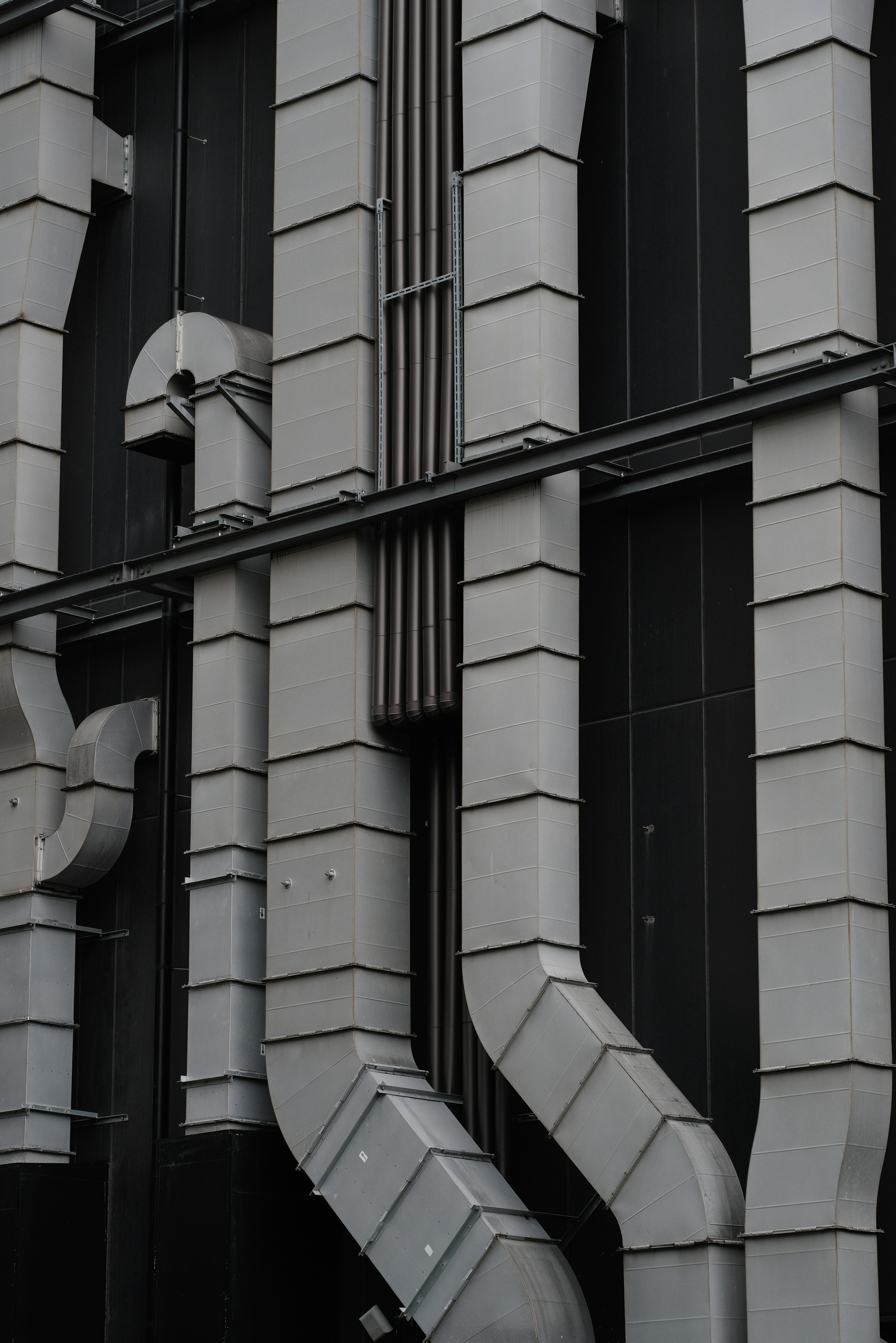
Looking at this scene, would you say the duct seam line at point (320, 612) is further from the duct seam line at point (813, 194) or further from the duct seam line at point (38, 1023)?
the duct seam line at point (813, 194)

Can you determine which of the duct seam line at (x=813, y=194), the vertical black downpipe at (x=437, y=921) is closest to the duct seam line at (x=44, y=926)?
the vertical black downpipe at (x=437, y=921)

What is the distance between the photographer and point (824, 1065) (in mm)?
26000

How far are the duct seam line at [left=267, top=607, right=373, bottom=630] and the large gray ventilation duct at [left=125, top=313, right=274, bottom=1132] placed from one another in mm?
1067

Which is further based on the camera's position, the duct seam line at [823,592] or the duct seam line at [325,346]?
the duct seam line at [325,346]

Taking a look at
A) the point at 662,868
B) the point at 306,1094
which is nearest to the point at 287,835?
the point at 306,1094

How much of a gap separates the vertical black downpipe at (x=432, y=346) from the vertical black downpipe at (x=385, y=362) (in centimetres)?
61

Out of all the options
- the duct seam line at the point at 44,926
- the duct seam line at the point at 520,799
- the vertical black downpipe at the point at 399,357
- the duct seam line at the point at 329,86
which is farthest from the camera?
the duct seam line at the point at 44,926

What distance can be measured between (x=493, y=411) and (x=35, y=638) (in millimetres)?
10208

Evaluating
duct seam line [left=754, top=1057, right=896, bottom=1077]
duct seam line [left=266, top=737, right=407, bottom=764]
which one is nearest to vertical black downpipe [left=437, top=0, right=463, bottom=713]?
duct seam line [left=266, top=737, right=407, bottom=764]

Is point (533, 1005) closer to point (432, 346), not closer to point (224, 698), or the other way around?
point (224, 698)

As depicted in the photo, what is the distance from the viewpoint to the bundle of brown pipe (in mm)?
31719

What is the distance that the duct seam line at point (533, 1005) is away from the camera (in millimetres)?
28828

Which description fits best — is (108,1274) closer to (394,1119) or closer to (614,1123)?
(394,1119)

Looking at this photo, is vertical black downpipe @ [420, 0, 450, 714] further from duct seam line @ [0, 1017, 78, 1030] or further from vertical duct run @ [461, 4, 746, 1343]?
duct seam line @ [0, 1017, 78, 1030]
